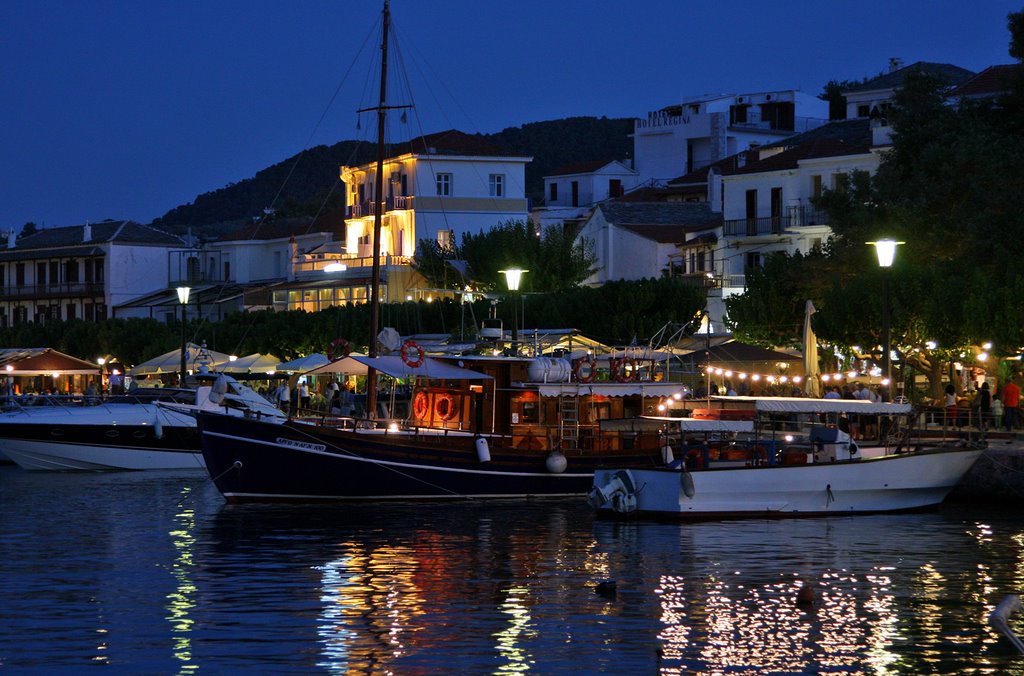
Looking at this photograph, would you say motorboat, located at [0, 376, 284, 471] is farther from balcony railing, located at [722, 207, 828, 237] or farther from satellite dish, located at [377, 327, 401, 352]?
balcony railing, located at [722, 207, 828, 237]

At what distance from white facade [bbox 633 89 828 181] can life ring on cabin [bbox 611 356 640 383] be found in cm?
5268

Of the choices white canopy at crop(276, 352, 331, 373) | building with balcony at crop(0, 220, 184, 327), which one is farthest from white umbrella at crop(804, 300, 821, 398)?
building with balcony at crop(0, 220, 184, 327)

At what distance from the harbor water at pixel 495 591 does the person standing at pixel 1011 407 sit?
410cm

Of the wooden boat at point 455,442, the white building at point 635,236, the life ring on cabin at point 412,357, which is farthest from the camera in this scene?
the white building at point 635,236

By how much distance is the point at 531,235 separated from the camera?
67.6 meters

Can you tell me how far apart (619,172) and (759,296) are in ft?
131

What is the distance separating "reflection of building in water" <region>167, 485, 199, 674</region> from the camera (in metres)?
16.7

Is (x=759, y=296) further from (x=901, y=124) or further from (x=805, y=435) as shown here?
(x=805, y=435)

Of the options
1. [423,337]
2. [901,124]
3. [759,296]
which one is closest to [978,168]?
[901,124]

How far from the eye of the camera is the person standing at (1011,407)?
3472cm

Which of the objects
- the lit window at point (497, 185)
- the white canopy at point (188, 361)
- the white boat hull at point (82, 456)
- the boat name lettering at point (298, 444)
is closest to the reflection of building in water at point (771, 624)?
the boat name lettering at point (298, 444)

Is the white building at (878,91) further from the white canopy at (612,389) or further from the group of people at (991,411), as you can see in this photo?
the white canopy at (612,389)

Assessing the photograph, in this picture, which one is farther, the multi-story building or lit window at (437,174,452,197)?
lit window at (437,174,452,197)

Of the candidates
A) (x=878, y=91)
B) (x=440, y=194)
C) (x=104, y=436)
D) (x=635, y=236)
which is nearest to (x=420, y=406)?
(x=104, y=436)
